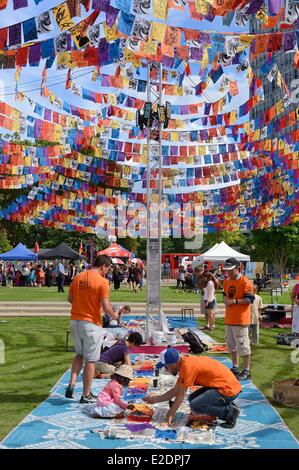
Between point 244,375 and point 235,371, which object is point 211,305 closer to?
point 235,371

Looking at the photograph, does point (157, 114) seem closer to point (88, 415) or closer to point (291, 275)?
point (88, 415)

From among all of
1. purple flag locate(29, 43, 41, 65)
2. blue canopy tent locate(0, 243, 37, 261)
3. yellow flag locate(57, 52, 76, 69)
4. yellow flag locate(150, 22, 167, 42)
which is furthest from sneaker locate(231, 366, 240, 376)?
blue canopy tent locate(0, 243, 37, 261)

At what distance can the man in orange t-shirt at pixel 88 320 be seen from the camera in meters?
7.44

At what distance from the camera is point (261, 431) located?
20.6ft

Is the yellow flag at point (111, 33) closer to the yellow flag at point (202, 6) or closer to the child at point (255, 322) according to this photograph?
the yellow flag at point (202, 6)

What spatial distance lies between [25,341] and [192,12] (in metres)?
8.09

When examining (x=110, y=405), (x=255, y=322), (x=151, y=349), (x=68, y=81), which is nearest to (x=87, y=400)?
(x=110, y=405)

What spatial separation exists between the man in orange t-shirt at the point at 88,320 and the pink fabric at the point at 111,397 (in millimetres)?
432

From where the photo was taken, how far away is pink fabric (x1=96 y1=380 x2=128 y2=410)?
6.86 m

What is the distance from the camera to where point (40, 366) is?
10.2m

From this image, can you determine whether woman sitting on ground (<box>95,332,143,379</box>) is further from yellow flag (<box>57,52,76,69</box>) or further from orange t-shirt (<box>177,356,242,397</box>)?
yellow flag (<box>57,52,76,69</box>)

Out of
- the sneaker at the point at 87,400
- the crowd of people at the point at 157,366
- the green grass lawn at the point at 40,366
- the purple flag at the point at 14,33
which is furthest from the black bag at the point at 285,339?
the purple flag at the point at 14,33

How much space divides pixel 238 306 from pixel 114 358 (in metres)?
2.18
